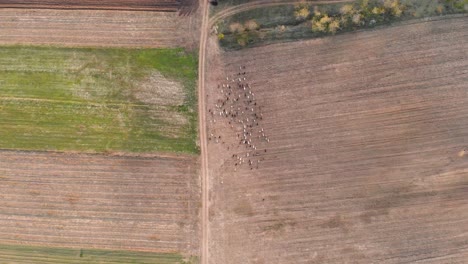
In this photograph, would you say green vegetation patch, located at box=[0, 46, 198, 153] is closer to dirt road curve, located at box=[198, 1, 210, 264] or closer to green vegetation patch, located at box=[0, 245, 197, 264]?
dirt road curve, located at box=[198, 1, 210, 264]

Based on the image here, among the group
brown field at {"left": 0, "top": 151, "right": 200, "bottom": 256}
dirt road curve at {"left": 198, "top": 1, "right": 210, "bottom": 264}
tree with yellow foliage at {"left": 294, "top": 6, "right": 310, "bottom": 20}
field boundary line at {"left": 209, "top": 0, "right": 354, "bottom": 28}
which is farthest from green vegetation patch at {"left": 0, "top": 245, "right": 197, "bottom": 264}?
tree with yellow foliage at {"left": 294, "top": 6, "right": 310, "bottom": 20}

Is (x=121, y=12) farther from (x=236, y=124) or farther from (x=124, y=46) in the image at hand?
(x=236, y=124)

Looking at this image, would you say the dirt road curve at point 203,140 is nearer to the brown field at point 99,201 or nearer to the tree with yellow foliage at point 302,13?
the brown field at point 99,201

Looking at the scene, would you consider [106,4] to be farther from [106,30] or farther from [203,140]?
[203,140]

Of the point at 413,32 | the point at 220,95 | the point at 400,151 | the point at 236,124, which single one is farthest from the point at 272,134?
the point at 413,32

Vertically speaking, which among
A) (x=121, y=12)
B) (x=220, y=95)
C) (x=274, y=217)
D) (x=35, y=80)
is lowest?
(x=274, y=217)

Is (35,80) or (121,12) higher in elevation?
(121,12)
